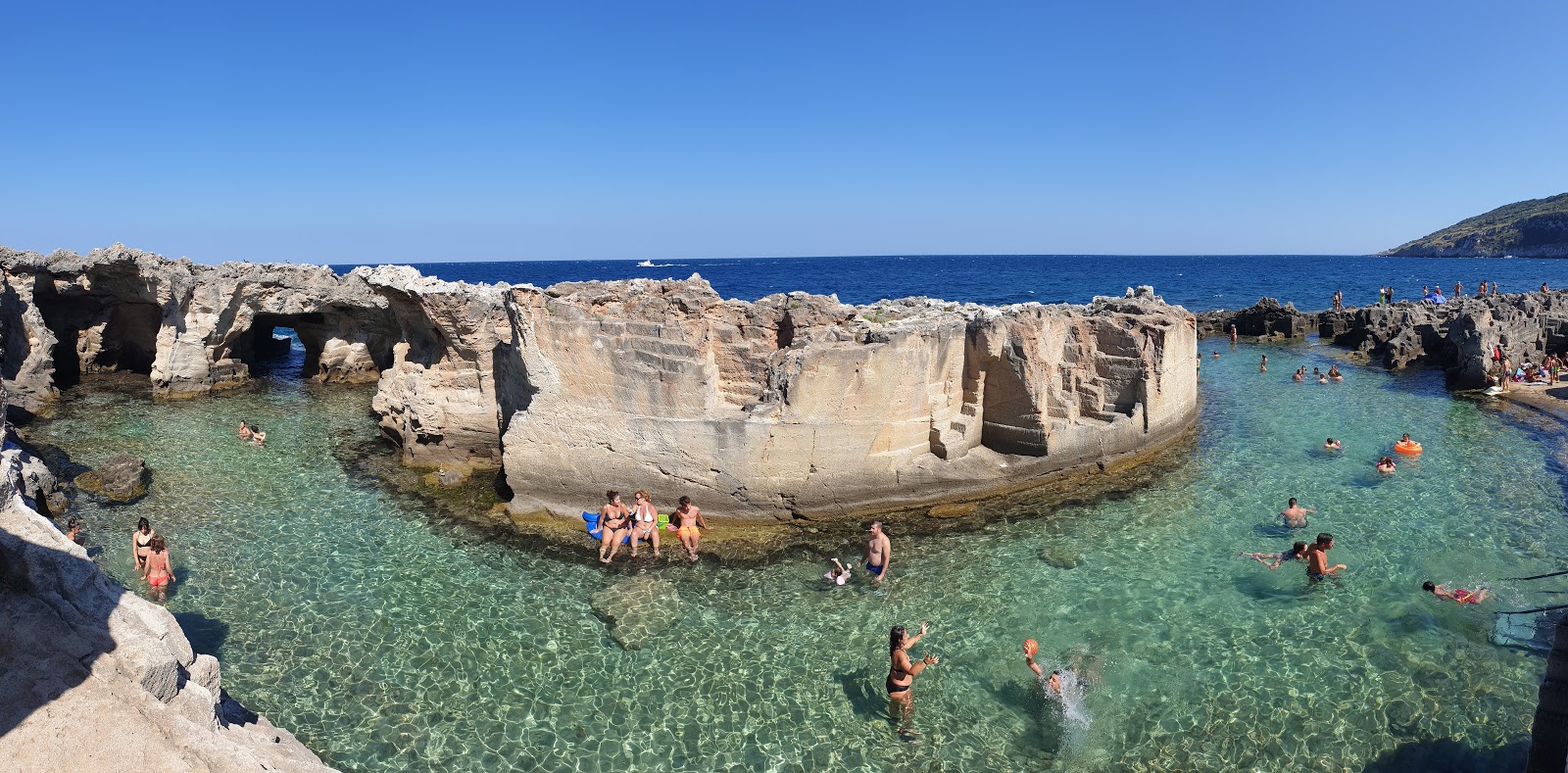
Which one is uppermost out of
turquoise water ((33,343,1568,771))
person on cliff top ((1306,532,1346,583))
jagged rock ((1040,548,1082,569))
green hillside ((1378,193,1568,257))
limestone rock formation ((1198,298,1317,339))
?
green hillside ((1378,193,1568,257))

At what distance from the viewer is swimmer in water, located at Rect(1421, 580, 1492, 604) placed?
1016 cm

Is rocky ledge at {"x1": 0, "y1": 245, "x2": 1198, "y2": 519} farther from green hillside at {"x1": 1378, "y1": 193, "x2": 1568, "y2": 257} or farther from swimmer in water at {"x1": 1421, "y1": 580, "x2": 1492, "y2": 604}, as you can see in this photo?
green hillside at {"x1": 1378, "y1": 193, "x2": 1568, "y2": 257}

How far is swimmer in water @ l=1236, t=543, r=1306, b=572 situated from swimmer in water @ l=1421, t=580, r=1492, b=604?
4.63 feet

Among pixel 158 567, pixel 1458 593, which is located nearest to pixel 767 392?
pixel 158 567

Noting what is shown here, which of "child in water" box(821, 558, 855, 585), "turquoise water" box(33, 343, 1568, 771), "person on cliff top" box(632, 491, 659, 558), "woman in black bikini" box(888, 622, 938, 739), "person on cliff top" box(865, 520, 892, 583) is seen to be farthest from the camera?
"person on cliff top" box(632, 491, 659, 558)

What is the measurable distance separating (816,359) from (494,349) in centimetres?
728

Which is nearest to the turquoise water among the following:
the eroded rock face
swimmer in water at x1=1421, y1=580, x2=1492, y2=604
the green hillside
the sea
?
the sea

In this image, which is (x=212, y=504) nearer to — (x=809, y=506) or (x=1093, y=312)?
(x=809, y=506)

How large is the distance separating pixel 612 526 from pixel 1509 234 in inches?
6381

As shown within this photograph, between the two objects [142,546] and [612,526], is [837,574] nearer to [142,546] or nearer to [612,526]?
[612,526]

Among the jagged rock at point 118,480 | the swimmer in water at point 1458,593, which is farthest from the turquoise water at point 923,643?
the jagged rock at point 118,480

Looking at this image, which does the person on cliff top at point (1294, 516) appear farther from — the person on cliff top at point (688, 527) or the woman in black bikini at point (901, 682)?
the person on cliff top at point (688, 527)

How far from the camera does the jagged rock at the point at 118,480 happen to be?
541 inches

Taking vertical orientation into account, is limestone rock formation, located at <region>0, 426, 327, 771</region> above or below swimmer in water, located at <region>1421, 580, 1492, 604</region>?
above
